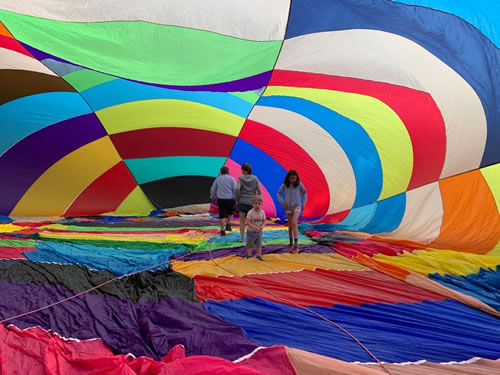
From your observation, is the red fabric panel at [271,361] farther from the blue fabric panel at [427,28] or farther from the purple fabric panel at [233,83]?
the purple fabric panel at [233,83]

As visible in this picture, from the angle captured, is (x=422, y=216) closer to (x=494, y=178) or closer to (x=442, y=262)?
(x=494, y=178)

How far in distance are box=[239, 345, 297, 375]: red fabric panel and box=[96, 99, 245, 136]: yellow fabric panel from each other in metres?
5.99

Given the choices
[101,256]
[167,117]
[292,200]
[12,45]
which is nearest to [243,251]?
[292,200]

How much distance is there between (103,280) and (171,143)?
6.32 meters

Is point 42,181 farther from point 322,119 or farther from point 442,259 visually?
point 442,259

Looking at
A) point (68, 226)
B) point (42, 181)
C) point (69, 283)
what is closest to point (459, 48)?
point (69, 283)

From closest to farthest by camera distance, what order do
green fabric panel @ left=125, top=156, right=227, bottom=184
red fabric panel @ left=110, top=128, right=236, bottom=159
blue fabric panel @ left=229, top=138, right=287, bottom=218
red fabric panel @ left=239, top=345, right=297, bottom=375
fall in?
red fabric panel @ left=239, top=345, right=297, bottom=375
red fabric panel @ left=110, top=128, right=236, bottom=159
blue fabric panel @ left=229, top=138, right=287, bottom=218
green fabric panel @ left=125, top=156, right=227, bottom=184

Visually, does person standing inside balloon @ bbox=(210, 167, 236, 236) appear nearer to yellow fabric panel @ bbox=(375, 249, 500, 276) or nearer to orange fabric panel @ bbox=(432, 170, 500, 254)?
yellow fabric panel @ bbox=(375, 249, 500, 276)

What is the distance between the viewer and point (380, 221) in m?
6.75

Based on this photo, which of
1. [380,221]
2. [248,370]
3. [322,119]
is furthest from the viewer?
[322,119]

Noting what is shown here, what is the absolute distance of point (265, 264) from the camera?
13.9 feet

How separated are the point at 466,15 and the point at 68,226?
634cm

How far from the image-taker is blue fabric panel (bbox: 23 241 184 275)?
3953 mm

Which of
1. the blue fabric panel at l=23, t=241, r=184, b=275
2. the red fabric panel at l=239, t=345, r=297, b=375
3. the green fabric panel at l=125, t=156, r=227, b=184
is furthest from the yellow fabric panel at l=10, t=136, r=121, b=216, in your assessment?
the red fabric panel at l=239, t=345, r=297, b=375
